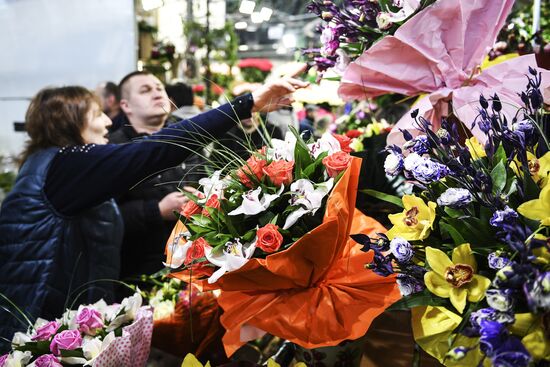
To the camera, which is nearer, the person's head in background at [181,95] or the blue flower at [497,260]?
the blue flower at [497,260]

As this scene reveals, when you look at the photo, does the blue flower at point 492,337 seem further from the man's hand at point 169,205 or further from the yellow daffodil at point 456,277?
the man's hand at point 169,205

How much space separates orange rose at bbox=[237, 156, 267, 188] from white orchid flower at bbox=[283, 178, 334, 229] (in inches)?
3.1

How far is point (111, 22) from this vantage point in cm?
413

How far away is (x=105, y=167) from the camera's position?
176cm

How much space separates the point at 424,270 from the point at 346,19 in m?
0.69

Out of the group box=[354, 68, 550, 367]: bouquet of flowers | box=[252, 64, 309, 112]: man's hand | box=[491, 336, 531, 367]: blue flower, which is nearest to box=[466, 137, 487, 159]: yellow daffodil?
box=[354, 68, 550, 367]: bouquet of flowers

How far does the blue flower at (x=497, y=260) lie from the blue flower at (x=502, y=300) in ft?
0.15

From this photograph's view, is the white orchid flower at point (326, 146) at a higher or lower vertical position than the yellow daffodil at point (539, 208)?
lower

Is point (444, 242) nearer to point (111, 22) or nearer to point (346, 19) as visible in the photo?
point (346, 19)

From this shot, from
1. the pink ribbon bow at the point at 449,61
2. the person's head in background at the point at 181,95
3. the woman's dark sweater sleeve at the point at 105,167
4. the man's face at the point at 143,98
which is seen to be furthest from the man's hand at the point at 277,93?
the person's head in background at the point at 181,95

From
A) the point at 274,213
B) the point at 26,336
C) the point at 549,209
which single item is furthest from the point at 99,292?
the point at 549,209

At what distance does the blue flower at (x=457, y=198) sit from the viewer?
75 centimetres

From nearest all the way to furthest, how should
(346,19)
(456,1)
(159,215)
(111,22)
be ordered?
(456,1) → (346,19) → (159,215) → (111,22)

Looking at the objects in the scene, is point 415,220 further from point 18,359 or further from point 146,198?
point 146,198
